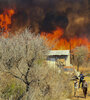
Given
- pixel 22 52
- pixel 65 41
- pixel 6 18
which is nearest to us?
pixel 22 52

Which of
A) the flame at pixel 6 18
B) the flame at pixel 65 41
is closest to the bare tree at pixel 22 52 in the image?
the flame at pixel 65 41

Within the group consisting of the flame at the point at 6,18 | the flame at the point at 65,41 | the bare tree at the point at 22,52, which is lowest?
the bare tree at the point at 22,52

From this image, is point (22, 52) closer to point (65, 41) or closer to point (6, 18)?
point (65, 41)

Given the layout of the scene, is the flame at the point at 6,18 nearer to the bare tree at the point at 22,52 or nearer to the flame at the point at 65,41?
the flame at the point at 65,41

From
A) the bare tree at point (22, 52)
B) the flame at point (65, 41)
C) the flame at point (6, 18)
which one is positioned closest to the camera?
the bare tree at point (22, 52)

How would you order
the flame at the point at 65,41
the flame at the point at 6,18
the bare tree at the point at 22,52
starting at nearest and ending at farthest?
1. the bare tree at the point at 22,52
2. the flame at the point at 65,41
3. the flame at the point at 6,18

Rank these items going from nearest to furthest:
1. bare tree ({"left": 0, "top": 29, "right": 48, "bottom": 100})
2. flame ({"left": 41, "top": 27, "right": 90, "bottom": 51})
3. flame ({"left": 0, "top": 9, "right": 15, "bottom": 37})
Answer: bare tree ({"left": 0, "top": 29, "right": 48, "bottom": 100}) → flame ({"left": 41, "top": 27, "right": 90, "bottom": 51}) → flame ({"left": 0, "top": 9, "right": 15, "bottom": 37})

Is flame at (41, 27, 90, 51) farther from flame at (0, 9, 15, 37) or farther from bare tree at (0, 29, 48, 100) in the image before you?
bare tree at (0, 29, 48, 100)

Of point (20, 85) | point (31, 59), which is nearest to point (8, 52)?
point (31, 59)

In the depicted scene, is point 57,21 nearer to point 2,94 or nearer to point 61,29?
point 61,29

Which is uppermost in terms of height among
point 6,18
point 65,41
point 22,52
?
point 6,18

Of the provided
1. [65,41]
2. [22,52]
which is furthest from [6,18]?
[22,52]

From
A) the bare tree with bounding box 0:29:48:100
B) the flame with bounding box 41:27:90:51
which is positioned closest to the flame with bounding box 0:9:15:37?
the flame with bounding box 41:27:90:51

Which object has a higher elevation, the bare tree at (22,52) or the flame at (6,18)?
the flame at (6,18)
